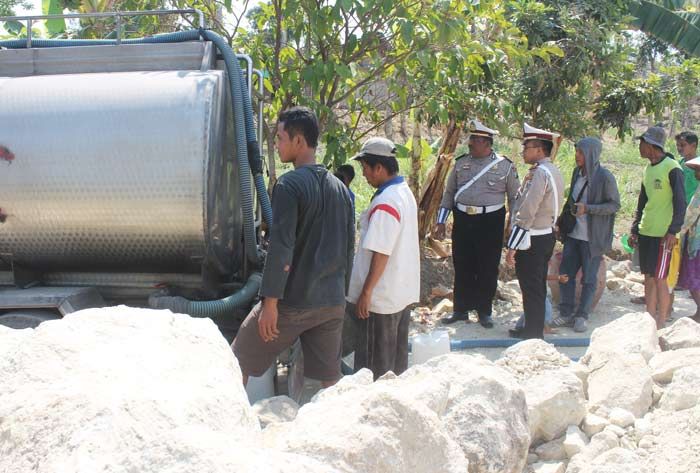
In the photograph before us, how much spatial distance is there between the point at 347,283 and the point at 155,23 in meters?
3.15

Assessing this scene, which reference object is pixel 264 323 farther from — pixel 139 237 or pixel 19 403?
pixel 19 403

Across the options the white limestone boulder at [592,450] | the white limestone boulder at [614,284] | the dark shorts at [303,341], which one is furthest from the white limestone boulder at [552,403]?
the white limestone boulder at [614,284]

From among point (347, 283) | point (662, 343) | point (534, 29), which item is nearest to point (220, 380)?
point (347, 283)

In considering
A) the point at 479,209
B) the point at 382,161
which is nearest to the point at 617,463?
the point at 382,161

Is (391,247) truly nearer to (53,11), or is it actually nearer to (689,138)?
(689,138)

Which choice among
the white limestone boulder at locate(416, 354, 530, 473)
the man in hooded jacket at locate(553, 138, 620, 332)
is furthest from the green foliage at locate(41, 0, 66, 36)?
the white limestone boulder at locate(416, 354, 530, 473)

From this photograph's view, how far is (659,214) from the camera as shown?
5.66 m

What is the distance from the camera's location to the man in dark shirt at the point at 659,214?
5.55 metres

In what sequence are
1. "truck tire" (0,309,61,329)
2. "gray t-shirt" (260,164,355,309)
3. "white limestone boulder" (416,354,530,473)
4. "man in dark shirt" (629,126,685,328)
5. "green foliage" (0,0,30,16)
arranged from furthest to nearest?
"green foliage" (0,0,30,16), "man in dark shirt" (629,126,685,328), "truck tire" (0,309,61,329), "gray t-shirt" (260,164,355,309), "white limestone boulder" (416,354,530,473)

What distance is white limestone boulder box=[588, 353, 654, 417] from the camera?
10.7 ft

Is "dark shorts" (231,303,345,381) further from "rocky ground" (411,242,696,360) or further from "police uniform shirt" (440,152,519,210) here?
"police uniform shirt" (440,152,519,210)

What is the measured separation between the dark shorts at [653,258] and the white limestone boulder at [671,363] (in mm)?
2028

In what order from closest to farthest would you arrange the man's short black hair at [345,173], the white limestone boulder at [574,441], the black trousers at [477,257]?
the white limestone boulder at [574,441] → the man's short black hair at [345,173] → the black trousers at [477,257]

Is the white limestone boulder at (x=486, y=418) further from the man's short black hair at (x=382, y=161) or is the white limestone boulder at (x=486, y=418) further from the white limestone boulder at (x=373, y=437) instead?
the man's short black hair at (x=382, y=161)
